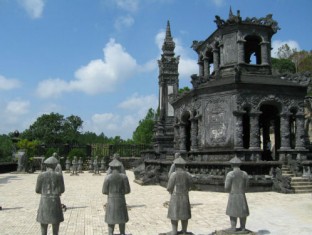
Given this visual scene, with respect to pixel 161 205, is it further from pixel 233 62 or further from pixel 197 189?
pixel 233 62

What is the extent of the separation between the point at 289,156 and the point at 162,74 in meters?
14.5

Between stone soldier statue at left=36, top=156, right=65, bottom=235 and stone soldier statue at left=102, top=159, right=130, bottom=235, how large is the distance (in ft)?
3.16

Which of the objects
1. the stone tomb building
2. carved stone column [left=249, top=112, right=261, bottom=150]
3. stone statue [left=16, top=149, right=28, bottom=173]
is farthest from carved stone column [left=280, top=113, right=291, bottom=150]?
stone statue [left=16, top=149, right=28, bottom=173]

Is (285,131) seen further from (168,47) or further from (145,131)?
(145,131)

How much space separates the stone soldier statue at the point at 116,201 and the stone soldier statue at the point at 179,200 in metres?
0.99

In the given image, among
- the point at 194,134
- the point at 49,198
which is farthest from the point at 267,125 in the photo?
the point at 49,198

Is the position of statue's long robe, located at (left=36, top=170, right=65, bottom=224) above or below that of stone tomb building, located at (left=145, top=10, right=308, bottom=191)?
below

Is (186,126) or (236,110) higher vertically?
(236,110)

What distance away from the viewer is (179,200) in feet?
24.8

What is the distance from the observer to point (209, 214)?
10.9 metres

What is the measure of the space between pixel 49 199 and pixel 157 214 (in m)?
4.77

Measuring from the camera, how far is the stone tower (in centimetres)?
2820

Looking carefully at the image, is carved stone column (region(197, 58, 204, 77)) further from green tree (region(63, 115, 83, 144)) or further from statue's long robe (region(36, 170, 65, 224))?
green tree (region(63, 115, 83, 144))

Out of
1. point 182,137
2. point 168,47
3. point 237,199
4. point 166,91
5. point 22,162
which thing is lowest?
point 22,162
